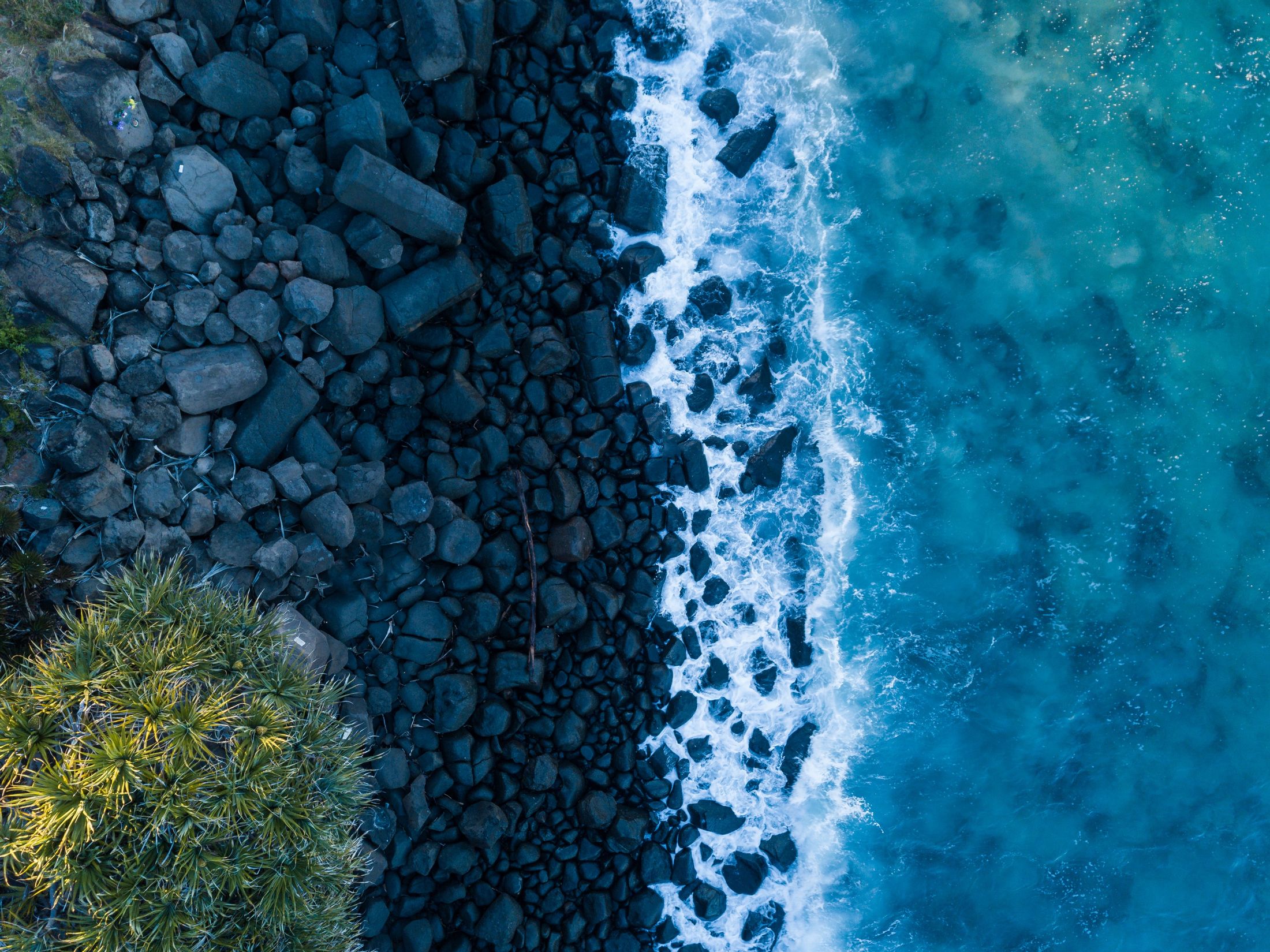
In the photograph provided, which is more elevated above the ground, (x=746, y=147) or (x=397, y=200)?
(x=746, y=147)

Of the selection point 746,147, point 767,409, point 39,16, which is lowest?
point 767,409

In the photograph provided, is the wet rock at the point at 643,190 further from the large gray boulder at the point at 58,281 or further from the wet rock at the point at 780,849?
the wet rock at the point at 780,849

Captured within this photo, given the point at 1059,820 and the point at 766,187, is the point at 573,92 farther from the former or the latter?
the point at 1059,820

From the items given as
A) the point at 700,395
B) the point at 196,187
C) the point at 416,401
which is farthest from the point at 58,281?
the point at 700,395

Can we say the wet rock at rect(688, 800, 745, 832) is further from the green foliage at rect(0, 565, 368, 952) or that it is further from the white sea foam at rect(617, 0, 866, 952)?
the green foliage at rect(0, 565, 368, 952)

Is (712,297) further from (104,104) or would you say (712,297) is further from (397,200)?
(104,104)

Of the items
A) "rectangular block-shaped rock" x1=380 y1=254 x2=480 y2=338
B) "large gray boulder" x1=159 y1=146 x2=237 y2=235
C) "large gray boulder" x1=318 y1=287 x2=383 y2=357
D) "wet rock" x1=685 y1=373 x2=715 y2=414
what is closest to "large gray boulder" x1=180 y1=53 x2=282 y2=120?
"large gray boulder" x1=159 y1=146 x2=237 y2=235

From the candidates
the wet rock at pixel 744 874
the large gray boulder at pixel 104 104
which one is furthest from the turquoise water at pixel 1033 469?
the large gray boulder at pixel 104 104
